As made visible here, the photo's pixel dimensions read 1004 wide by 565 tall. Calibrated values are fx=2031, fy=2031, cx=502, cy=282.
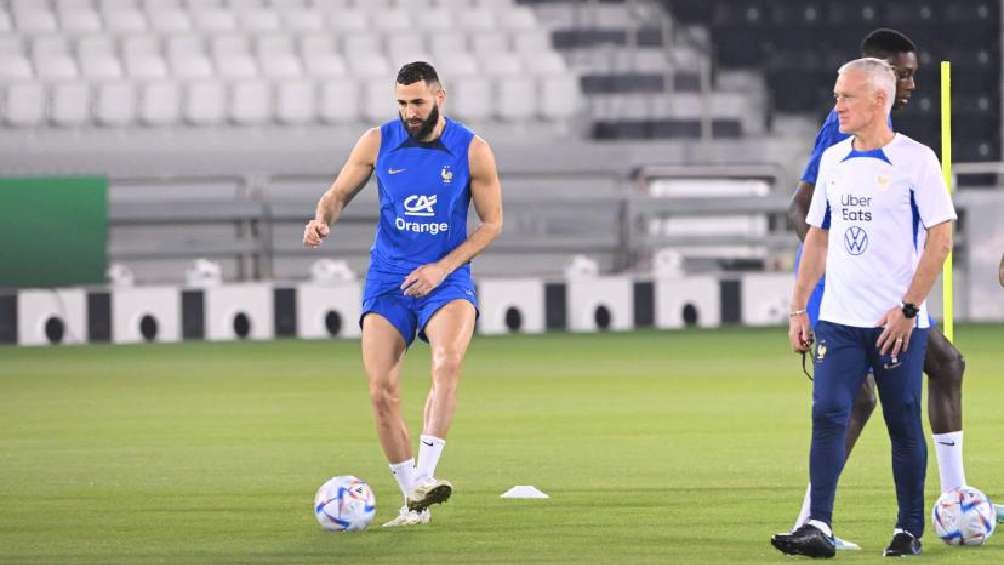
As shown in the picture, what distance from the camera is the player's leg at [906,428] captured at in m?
7.61

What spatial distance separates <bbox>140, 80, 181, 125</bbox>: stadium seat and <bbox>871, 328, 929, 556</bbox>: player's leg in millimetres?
22462

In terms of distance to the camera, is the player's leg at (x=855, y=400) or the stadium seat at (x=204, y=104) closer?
the player's leg at (x=855, y=400)

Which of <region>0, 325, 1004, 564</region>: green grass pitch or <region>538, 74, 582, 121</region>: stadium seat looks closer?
<region>0, 325, 1004, 564</region>: green grass pitch

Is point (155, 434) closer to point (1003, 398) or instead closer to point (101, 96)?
point (1003, 398)

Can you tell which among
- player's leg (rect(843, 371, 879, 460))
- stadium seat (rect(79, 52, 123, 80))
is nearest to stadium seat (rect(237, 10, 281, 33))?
stadium seat (rect(79, 52, 123, 80))

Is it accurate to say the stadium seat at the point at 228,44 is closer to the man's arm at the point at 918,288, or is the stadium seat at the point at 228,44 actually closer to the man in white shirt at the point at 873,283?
the man in white shirt at the point at 873,283

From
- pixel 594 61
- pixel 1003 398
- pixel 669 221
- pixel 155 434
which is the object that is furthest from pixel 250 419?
pixel 594 61

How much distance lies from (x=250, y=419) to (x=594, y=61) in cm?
1681

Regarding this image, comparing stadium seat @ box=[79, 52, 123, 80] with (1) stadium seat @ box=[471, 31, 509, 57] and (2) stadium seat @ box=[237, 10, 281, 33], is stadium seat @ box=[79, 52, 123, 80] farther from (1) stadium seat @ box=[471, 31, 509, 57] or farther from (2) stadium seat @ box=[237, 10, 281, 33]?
(1) stadium seat @ box=[471, 31, 509, 57]

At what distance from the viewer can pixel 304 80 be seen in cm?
2944

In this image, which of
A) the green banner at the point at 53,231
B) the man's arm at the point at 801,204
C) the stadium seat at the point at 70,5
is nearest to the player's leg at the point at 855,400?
the man's arm at the point at 801,204

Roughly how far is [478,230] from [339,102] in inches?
797

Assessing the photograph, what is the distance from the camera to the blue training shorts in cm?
915

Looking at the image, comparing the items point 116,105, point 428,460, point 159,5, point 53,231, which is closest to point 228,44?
point 159,5
